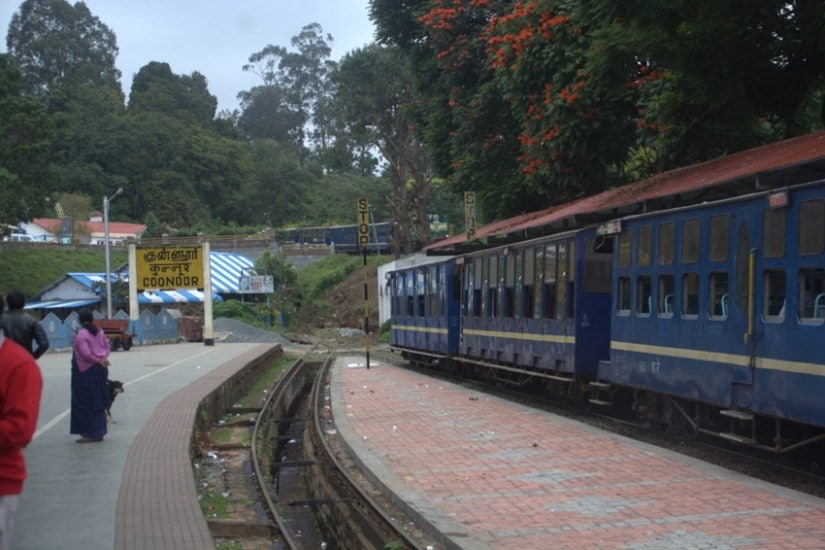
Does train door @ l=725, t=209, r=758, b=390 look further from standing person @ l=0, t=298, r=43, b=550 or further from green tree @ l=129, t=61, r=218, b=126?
green tree @ l=129, t=61, r=218, b=126

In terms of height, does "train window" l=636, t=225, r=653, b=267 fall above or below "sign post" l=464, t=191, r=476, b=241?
below

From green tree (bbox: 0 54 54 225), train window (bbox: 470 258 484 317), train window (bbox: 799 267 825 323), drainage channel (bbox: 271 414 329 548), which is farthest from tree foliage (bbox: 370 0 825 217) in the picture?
green tree (bbox: 0 54 54 225)

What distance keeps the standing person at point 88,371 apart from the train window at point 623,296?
671cm

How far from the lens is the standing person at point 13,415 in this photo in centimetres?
446

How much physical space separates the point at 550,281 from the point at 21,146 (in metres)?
35.9

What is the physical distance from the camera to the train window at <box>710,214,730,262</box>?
10172 mm

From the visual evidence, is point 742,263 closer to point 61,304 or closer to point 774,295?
point 774,295

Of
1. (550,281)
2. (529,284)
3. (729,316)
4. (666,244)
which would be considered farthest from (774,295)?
(529,284)

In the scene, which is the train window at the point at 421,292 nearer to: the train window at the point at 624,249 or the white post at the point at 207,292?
the white post at the point at 207,292

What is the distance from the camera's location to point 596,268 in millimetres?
14703

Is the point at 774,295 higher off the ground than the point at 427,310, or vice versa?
the point at 774,295

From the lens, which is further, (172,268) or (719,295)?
(172,268)

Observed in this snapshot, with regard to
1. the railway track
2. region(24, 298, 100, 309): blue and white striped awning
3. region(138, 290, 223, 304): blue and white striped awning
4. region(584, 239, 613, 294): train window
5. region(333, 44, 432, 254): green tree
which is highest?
region(333, 44, 432, 254): green tree

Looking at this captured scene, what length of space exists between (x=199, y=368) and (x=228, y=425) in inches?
309
